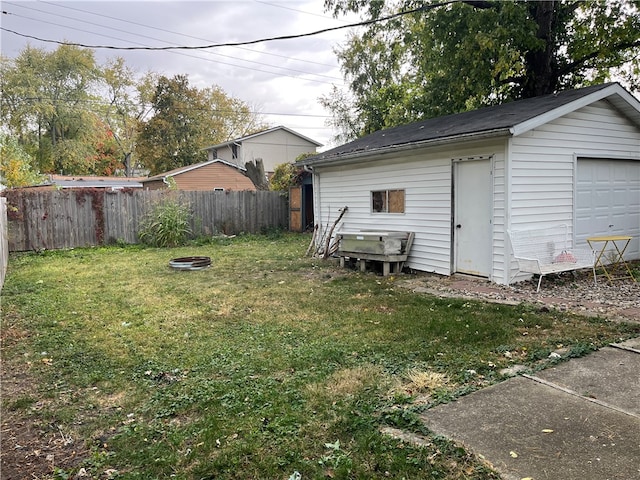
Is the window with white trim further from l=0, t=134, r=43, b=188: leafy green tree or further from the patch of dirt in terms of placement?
l=0, t=134, r=43, b=188: leafy green tree

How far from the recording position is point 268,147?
100 feet

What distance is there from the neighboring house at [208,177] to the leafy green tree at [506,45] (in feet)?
47.5

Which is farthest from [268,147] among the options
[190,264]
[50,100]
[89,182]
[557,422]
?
[557,422]

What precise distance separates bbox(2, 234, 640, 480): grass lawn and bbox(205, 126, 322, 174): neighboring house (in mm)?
23528

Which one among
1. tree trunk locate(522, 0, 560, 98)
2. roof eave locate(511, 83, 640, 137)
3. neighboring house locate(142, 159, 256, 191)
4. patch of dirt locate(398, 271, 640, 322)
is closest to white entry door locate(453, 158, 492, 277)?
patch of dirt locate(398, 271, 640, 322)

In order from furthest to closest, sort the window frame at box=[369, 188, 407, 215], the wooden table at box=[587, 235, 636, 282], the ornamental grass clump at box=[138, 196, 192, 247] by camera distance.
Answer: the ornamental grass clump at box=[138, 196, 192, 247]
the window frame at box=[369, 188, 407, 215]
the wooden table at box=[587, 235, 636, 282]

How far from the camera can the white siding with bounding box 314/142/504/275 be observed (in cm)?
781

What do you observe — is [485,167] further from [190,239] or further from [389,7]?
[190,239]

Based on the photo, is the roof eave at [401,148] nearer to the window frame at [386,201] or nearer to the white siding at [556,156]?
the white siding at [556,156]

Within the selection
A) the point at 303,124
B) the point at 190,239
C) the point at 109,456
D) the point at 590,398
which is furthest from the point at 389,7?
the point at 303,124

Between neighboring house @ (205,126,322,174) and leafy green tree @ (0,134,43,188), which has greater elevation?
neighboring house @ (205,126,322,174)

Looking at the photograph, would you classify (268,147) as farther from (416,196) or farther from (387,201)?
(416,196)

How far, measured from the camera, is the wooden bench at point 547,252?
6578mm

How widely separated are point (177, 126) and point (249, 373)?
111ft
